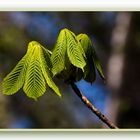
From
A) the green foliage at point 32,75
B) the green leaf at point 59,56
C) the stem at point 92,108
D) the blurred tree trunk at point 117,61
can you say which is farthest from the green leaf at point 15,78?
the blurred tree trunk at point 117,61

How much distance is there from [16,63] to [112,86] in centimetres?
45

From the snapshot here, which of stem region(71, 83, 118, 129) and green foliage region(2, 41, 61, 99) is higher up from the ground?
green foliage region(2, 41, 61, 99)

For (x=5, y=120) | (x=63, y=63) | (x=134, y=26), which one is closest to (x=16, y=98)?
(x=5, y=120)

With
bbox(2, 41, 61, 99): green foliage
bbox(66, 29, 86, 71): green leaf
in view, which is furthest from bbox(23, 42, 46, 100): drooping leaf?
bbox(66, 29, 86, 71): green leaf

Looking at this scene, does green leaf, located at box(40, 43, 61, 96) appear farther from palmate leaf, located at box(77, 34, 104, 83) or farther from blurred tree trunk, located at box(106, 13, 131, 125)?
blurred tree trunk, located at box(106, 13, 131, 125)

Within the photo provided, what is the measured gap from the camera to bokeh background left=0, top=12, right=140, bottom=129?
164 centimetres

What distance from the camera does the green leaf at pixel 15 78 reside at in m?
1.55

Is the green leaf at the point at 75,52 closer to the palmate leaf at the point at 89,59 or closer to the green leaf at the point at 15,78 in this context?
the palmate leaf at the point at 89,59

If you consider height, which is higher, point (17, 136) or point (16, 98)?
point (16, 98)

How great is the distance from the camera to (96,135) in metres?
1.66

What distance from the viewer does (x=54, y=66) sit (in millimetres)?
1559

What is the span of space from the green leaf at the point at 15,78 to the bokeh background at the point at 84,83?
0.03 m

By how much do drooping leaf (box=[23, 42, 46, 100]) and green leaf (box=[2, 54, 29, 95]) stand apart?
0.08 feet

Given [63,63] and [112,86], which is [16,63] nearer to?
[63,63]
